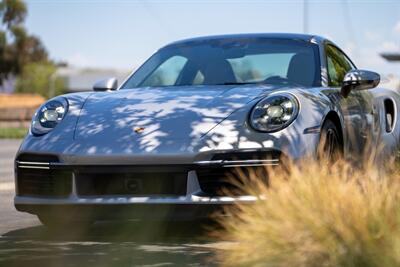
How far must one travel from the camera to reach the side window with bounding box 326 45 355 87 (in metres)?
6.60

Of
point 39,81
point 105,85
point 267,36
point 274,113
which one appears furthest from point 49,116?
point 39,81

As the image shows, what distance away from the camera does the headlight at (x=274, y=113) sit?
525cm

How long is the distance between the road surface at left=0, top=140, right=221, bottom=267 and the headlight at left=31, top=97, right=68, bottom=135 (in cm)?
74

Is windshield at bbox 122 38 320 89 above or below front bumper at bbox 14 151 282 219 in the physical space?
above

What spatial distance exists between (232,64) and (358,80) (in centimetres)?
108

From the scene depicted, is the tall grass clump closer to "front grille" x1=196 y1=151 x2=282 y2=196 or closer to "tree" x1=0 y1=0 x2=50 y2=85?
"front grille" x1=196 y1=151 x2=282 y2=196

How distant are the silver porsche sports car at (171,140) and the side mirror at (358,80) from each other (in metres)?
0.01

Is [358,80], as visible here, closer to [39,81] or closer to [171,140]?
[171,140]

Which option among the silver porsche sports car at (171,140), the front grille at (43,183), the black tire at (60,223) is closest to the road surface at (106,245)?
the black tire at (60,223)

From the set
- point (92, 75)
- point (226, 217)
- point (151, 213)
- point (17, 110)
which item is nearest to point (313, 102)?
point (226, 217)

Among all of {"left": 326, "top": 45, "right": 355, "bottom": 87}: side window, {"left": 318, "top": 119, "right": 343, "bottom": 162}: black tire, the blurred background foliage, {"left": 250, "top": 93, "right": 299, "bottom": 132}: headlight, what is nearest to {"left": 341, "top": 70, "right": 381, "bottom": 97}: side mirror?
{"left": 326, "top": 45, "right": 355, "bottom": 87}: side window

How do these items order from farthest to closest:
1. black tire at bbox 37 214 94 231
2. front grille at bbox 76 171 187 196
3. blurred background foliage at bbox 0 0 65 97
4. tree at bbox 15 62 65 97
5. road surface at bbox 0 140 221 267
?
tree at bbox 15 62 65 97 < blurred background foliage at bbox 0 0 65 97 < black tire at bbox 37 214 94 231 < front grille at bbox 76 171 187 196 < road surface at bbox 0 140 221 267

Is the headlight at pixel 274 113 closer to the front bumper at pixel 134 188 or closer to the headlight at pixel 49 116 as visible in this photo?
the front bumper at pixel 134 188

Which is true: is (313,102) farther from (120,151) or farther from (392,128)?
(392,128)
